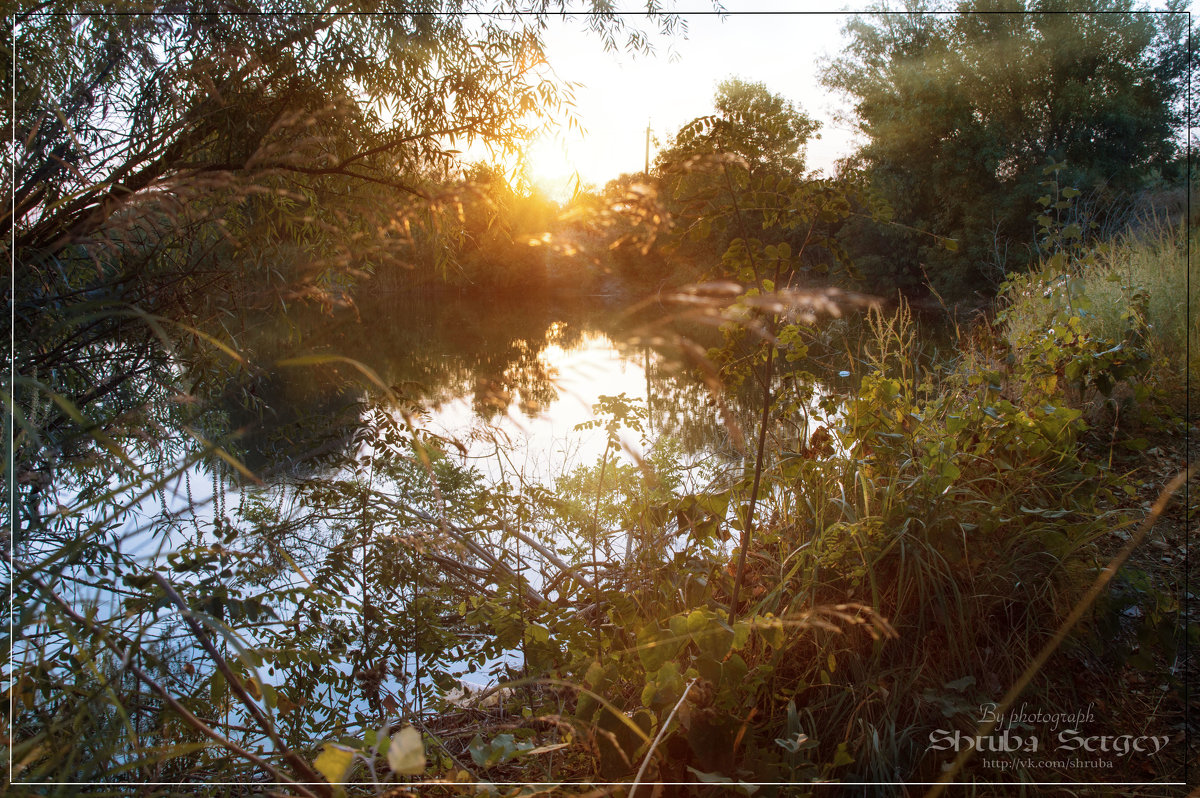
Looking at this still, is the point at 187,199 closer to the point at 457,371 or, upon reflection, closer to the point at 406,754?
the point at 406,754

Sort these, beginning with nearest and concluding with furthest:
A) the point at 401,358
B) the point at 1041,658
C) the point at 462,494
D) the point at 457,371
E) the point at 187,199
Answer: the point at 1041,658 → the point at 187,199 → the point at 462,494 → the point at 457,371 → the point at 401,358

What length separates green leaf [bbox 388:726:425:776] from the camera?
1.95ft

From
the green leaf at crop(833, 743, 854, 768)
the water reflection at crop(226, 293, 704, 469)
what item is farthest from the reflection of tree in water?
the green leaf at crop(833, 743, 854, 768)

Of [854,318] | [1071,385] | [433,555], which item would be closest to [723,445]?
[1071,385]

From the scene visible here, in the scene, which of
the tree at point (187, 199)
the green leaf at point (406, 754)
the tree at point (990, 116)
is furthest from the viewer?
Result: the tree at point (990, 116)

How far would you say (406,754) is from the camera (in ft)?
2.02

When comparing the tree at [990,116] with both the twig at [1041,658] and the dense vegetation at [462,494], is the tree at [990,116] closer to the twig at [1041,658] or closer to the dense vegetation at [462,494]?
the dense vegetation at [462,494]

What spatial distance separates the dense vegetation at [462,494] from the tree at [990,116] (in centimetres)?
843

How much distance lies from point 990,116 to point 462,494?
12488 mm

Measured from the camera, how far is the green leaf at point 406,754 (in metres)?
0.60

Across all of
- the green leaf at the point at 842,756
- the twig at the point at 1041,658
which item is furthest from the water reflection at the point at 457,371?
the twig at the point at 1041,658

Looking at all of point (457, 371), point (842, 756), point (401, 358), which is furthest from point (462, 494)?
point (401, 358)

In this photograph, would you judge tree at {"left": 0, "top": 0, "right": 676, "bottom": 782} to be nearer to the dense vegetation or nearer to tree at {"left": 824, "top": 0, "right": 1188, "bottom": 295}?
the dense vegetation

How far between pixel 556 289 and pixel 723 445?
188 centimetres
